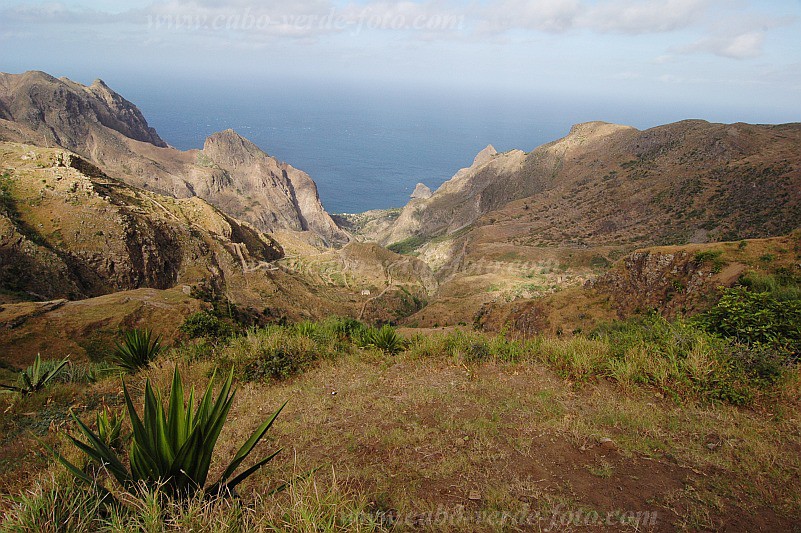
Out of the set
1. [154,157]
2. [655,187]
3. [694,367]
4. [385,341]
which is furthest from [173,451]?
[154,157]

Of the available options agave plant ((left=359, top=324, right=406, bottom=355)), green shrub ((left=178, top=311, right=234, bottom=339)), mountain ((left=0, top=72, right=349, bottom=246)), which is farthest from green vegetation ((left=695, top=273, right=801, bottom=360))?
mountain ((left=0, top=72, right=349, bottom=246))

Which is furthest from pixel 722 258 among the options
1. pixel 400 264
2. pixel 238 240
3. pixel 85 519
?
pixel 238 240

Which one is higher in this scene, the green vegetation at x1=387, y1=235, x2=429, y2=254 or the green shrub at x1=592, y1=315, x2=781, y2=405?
the green shrub at x1=592, y1=315, x2=781, y2=405

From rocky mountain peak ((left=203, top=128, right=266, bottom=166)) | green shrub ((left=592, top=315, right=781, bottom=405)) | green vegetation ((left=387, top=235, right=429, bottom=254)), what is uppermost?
rocky mountain peak ((left=203, top=128, right=266, bottom=166))

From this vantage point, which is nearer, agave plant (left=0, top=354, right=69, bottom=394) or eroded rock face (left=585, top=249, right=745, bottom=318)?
agave plant (left=0, top=354, right=69, bottom=394)

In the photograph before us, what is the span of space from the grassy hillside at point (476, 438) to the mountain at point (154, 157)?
92.3m

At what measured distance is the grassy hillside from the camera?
274 centimetres

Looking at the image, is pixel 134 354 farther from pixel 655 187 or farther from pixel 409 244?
pixel 409 244

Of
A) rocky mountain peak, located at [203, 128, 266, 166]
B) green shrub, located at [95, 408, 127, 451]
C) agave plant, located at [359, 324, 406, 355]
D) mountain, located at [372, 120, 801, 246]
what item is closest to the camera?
green shrub, located at [95, 408, 127, 451]

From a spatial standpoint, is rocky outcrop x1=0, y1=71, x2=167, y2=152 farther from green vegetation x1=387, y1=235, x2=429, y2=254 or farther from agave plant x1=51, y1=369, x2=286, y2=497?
agave plant x1=51, y1=369, x2=286, y2=497

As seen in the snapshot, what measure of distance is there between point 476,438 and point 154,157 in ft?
443

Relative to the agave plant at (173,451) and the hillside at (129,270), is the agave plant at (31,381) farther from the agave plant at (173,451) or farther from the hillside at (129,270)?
the hillside at (129,270)

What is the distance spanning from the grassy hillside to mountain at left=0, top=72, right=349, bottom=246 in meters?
92.3

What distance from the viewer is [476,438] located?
427 centimetres
